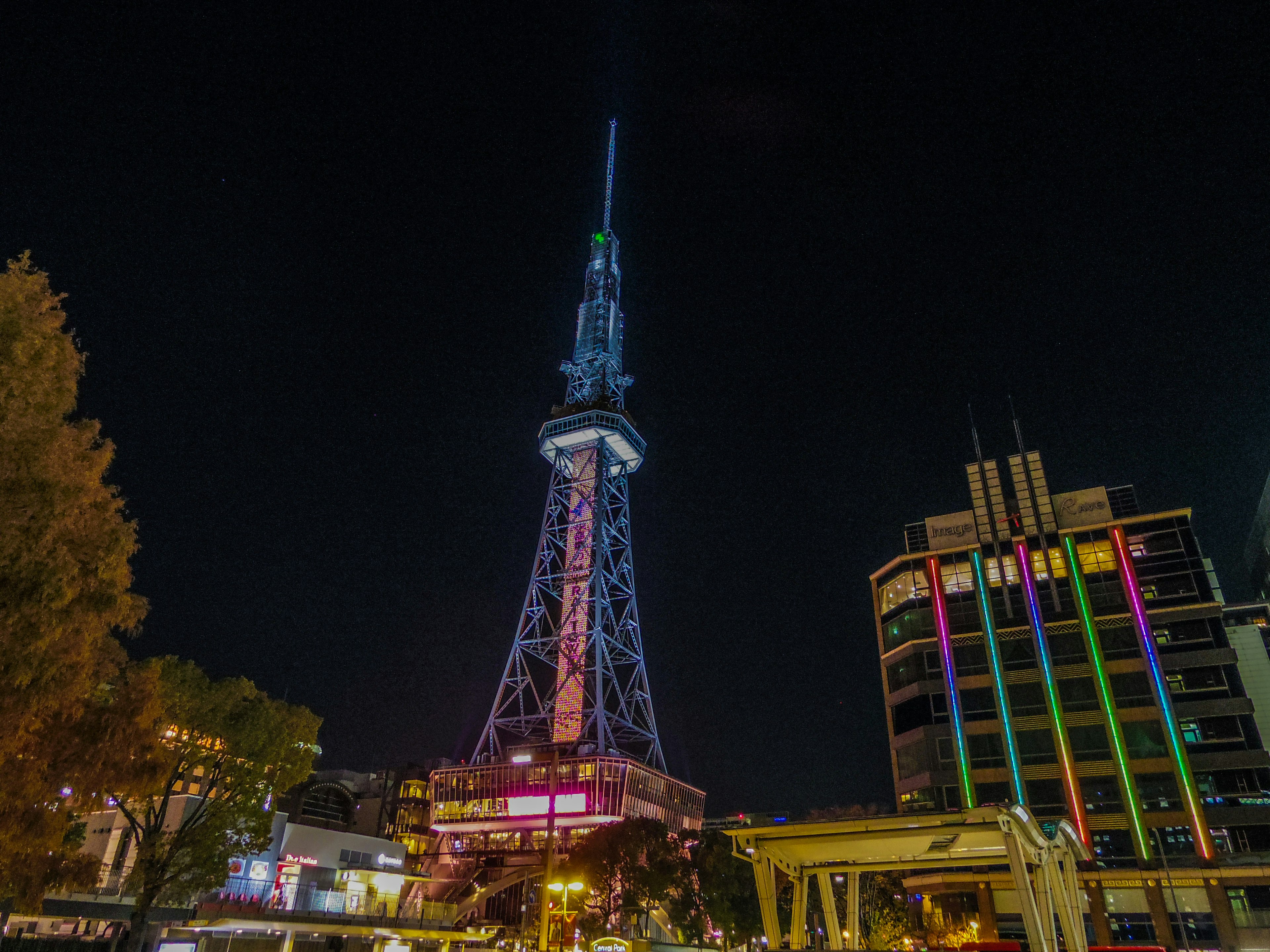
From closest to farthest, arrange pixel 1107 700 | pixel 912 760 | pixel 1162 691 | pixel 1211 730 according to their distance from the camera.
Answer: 1. pixel 1211 730
2. pixel 1162 691
3. pixel 1107 700
4. pixel 912 760

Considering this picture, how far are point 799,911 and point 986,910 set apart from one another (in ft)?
150

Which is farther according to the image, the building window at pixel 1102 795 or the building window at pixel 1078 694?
the building window at pixel 1078 694

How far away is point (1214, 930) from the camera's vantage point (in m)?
54.7

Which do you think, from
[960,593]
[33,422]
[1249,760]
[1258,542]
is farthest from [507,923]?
[1258,542]

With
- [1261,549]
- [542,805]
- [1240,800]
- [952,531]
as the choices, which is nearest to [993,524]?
[952,531]

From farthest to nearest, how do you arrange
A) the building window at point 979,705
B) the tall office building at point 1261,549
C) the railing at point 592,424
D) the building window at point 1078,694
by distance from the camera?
1. the tall office building at point 1261,549
2. the railing at point 592,424
3. the building window at point 979,705
4. the building window at point 1078,694

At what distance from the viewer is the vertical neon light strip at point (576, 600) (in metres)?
89.8

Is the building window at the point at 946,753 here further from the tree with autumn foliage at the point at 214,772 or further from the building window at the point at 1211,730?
the tree with autumn foliage at the point at 214,772

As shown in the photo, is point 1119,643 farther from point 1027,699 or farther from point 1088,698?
point 1027,699

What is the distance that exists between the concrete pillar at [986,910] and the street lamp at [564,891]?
31104 mm

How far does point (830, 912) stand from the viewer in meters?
26.0

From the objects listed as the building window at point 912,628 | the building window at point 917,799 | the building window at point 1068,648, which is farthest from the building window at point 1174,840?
the building window at point 912,628

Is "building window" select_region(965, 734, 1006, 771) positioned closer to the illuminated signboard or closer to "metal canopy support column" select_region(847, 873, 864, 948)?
the illuminated signboard

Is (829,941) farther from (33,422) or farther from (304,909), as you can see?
(304,909)
